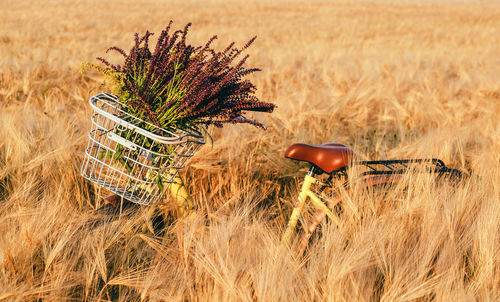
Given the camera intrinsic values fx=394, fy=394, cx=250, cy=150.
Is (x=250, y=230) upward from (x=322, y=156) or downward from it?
downward

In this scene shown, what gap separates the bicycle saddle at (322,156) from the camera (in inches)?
67.9

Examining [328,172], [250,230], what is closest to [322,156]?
[328,172]

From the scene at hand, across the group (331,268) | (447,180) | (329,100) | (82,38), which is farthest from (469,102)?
(82,38)

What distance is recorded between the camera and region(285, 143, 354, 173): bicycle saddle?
1725mm

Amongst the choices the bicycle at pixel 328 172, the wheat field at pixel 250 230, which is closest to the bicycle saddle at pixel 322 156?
the bicycle at pixel 328 172

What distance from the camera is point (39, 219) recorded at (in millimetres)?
1520

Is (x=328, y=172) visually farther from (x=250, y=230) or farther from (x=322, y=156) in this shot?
(x=250, y=230)

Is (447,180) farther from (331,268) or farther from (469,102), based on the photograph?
(469,102)

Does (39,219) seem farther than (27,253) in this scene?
Yes

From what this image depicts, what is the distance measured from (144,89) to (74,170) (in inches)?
41.1

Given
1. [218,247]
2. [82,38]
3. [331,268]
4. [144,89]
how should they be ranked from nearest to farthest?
[331,268], [218,247], [144,89], [82,38]

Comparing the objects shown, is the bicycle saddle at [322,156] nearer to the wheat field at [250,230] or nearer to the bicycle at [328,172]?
the bicycle at [328,172]

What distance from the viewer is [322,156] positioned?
1.73 meters

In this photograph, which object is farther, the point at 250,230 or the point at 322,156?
the point at 322,156
